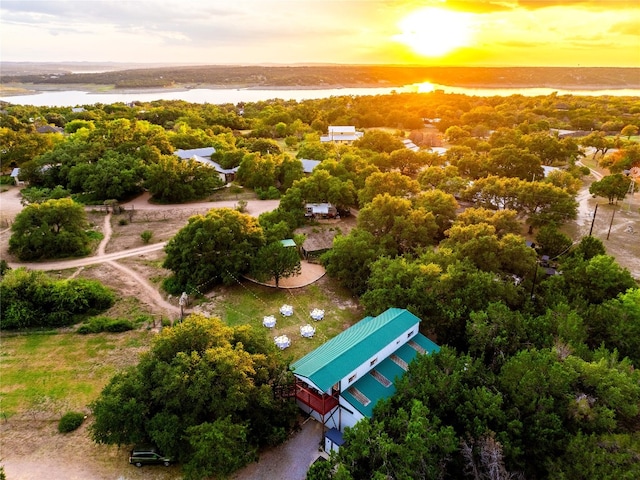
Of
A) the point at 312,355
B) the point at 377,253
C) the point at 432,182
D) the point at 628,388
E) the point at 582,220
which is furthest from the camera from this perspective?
the point at 432,182

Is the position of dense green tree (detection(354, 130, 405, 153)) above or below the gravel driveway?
above

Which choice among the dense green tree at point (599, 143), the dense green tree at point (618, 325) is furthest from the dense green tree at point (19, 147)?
the dense green tree at point (599, 143)

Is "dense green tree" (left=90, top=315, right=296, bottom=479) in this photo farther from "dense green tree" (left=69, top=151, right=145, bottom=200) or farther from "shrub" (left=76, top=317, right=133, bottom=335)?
"dense green tree" (left=69, top=151, right=145, bottom=200)

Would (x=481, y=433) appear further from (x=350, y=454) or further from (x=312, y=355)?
(x=312, y=355)

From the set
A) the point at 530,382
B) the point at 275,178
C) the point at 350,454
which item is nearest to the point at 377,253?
the point at 530,382

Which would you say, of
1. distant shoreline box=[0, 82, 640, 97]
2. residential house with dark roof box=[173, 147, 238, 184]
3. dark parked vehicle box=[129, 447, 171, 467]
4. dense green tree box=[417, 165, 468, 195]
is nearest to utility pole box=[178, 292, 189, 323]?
dark parked vehicle box=[129, 447, 171, 467]

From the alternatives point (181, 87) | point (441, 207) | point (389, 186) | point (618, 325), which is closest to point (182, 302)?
point (389, 186)
